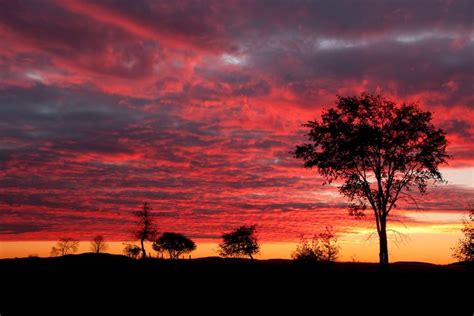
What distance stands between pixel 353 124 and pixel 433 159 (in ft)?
34.7

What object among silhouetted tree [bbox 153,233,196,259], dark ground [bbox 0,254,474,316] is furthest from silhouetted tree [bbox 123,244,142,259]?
dark ground [bbox 0,254,474,316]

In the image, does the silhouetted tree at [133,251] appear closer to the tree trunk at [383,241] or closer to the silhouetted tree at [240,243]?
the silhouetted tree at [240,243]

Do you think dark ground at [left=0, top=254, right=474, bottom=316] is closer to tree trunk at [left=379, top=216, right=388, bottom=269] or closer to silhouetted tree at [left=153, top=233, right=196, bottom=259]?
tree trunk at [left=379, top=216, right=388, bottom=269]

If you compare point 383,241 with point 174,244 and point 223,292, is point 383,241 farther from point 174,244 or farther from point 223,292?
point 174,244

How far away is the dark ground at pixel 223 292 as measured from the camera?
3500 centimetres

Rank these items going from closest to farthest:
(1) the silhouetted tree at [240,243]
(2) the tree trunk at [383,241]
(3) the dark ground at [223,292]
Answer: (3) the dark ground at [223,292]
(2) the tree trunk at [383,241]
(1) the silhouetted tree at [240,243]

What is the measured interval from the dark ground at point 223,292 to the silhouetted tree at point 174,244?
4428 inches

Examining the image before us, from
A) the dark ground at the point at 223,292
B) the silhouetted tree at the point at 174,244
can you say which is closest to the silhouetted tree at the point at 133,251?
the silhouetted tree at the point at 174,244

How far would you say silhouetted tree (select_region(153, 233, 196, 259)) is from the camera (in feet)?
544

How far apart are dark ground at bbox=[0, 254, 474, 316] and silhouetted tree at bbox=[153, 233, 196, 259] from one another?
369 ft

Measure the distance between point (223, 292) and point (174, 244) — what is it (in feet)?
424

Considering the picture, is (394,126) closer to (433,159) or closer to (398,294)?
(433,159)

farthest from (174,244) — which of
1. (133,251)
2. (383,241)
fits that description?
(383,241)

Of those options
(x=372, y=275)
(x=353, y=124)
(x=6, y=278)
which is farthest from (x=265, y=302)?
(x=353, y=124)
